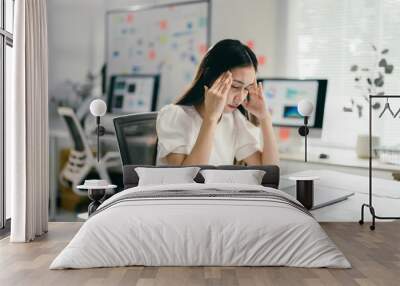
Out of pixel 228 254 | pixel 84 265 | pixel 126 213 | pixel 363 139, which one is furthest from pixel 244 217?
pixel 363 139

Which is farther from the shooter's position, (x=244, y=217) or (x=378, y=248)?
(x=378, y=248)

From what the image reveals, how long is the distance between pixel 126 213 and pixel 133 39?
263cm

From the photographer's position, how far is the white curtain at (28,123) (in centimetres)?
497

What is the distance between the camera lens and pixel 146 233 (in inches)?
158

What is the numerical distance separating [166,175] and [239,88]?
3.96ft

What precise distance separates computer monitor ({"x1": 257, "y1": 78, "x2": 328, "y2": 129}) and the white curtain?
7.32 feet

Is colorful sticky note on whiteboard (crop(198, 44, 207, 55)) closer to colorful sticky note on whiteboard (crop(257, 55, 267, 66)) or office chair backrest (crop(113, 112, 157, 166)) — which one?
colorful sticky note on whiteboard (crop(257, 55, 267, 66))

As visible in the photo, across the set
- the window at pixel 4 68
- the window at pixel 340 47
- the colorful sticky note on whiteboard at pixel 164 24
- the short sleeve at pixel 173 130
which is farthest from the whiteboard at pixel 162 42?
the window at pixel 4 68

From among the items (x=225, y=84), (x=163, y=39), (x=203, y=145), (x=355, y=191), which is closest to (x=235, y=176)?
(x=203, y=145)

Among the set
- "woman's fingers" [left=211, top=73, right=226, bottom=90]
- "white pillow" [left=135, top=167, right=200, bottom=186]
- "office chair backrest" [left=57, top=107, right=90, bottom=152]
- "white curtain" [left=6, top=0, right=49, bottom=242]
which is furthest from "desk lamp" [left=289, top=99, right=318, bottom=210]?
"white curtain" [left=6, top=0, right=49, bottom=242]

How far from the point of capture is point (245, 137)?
6086 mm

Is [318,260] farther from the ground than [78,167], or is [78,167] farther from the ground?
[78,167]

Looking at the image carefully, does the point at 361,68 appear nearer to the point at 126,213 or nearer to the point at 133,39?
the point at 133,39

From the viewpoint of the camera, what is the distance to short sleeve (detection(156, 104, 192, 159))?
604cm
